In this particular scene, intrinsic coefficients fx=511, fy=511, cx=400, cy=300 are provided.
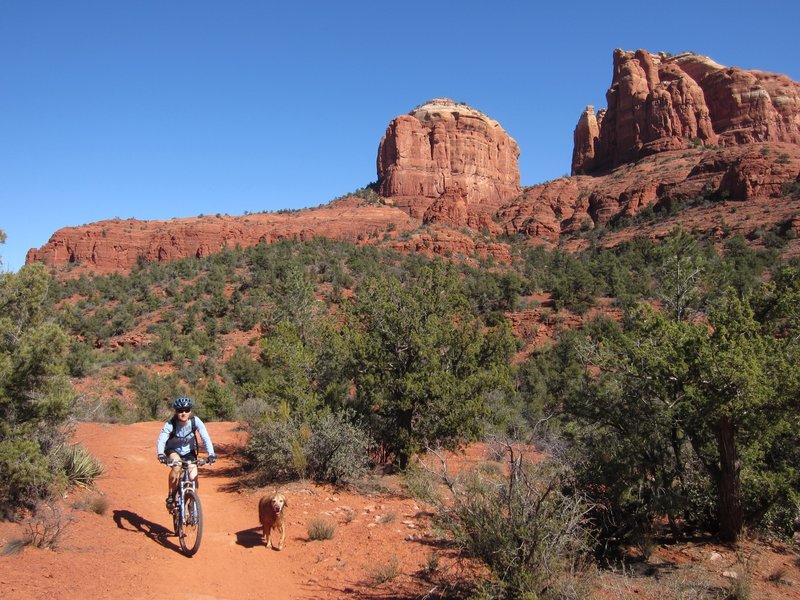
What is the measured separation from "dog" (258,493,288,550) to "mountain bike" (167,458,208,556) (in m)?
0.88

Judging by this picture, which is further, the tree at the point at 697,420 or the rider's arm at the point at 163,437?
the tree at the point at 697,420

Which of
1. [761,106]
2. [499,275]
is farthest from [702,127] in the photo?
[499,275]

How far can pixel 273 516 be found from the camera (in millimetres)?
6348

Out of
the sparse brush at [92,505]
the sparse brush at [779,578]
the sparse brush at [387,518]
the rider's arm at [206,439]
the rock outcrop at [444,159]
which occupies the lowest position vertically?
the sparse brush at [779,578]

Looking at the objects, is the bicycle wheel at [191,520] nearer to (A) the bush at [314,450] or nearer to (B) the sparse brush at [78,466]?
(B) the sparse brush at [78,466]

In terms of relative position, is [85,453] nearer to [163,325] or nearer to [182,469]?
[182,469]

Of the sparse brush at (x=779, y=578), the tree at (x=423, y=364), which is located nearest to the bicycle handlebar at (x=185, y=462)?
the tree at (x=423, y=364)

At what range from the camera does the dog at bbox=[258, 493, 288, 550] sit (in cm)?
631

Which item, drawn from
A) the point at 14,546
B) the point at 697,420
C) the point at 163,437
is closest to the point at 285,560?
the point at 163,437

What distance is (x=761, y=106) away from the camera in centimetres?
6769

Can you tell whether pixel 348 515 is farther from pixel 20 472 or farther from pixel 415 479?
pixel 20 472

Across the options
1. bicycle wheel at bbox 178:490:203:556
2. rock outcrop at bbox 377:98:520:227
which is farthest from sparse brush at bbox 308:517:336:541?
rock outcrop at bbox 377:98:520:227

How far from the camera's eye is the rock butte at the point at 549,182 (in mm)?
57688

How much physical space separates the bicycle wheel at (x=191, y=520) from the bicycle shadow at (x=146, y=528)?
0.20 meters
